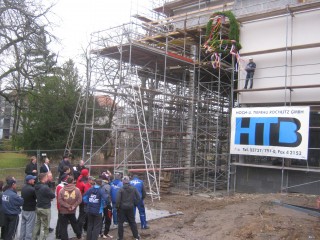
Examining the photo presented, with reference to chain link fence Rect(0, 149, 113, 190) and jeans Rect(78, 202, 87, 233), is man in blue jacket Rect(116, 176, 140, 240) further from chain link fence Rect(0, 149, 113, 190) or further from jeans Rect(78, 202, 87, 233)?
chain link fence Rect(0, 149, 113, 190)

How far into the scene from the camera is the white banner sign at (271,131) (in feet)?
48.0

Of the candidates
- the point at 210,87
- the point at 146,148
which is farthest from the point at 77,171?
the point at 210,87

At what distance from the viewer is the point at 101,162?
23.2m

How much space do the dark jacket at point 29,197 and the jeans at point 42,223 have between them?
0.19 metres

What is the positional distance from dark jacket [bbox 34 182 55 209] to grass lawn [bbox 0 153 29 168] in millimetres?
13195

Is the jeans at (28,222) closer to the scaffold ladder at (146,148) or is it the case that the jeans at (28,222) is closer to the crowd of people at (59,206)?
the crowd of people at (59,206)

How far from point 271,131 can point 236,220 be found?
5.51 metres

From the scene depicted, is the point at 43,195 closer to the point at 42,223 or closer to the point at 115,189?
the point at 42,223

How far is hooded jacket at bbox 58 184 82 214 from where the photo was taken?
842 cm

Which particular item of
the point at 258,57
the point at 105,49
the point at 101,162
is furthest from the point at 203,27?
the point at 101,162

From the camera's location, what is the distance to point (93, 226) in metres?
8.80

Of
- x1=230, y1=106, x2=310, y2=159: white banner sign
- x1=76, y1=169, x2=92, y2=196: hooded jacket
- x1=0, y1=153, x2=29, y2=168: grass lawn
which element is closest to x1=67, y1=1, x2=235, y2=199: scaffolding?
x1=230, y1=106, x2=310, y2=159: white banner sign

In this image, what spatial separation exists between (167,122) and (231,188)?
5142mm

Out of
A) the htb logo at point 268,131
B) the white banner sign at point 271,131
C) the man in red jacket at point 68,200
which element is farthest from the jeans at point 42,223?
the htb logo at point 268,131
